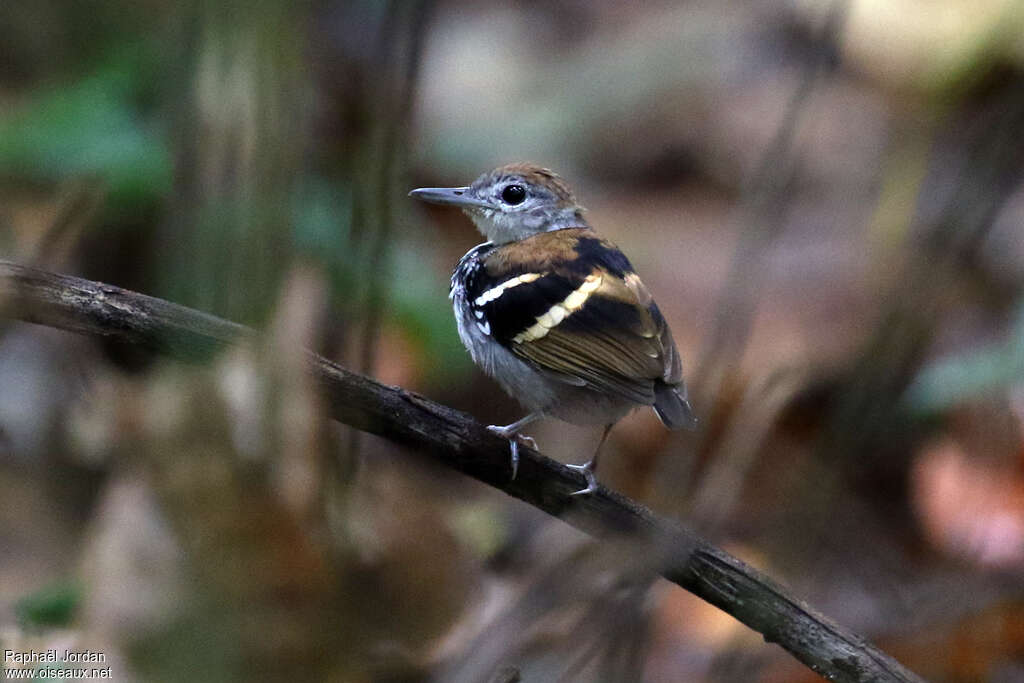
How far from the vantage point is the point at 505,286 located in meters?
4.00

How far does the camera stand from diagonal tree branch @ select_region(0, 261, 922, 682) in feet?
8.95

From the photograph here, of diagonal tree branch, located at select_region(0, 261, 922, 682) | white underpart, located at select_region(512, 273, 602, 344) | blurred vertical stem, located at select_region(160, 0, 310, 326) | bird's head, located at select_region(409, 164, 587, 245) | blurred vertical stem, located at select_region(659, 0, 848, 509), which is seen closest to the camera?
blurred vertical stem, located at select_region(160, 0, 310, 326)

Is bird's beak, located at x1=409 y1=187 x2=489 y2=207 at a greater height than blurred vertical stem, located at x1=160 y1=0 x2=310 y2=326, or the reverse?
blurred vertical stem, located at x1=160 y1=0 x2=310 y2=326

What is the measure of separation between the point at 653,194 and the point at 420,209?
1647mm

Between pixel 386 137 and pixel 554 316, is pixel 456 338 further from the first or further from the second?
pixel 386 137

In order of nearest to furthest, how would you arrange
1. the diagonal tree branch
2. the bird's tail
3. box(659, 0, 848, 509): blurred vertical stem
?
box(659, 0, 848, 509): blurred vertical stem < the diagonal tree branch < the bird's tail

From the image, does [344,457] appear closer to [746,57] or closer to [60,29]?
[60,29]

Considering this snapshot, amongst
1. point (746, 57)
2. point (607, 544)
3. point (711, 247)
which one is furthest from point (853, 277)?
point (607, 544)

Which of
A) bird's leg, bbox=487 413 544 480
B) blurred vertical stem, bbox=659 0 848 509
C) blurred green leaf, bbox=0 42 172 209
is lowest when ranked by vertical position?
blurred green leaf, bbox=0 42 172 209

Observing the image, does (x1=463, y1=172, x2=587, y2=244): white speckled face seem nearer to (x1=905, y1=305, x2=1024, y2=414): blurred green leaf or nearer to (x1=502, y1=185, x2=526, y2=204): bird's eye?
(x1=502, y1=185, x2=526, y2=204): bird's eye

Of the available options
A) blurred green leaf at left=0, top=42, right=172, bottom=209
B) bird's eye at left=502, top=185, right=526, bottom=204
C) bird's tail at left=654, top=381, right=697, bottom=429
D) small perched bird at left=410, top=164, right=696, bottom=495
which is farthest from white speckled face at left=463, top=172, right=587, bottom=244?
blurred green leaf at left=0, top=42, right=172, bottom=209

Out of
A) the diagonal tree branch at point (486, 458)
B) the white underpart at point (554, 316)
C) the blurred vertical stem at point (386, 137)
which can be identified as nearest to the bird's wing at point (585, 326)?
the white underpart at point (554, 316)

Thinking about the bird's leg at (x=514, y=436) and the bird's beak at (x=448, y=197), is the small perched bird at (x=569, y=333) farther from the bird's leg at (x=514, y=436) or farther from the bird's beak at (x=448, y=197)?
the bird's beak at (x=448, y=197)

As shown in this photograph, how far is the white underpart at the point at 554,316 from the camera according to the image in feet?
12.5
